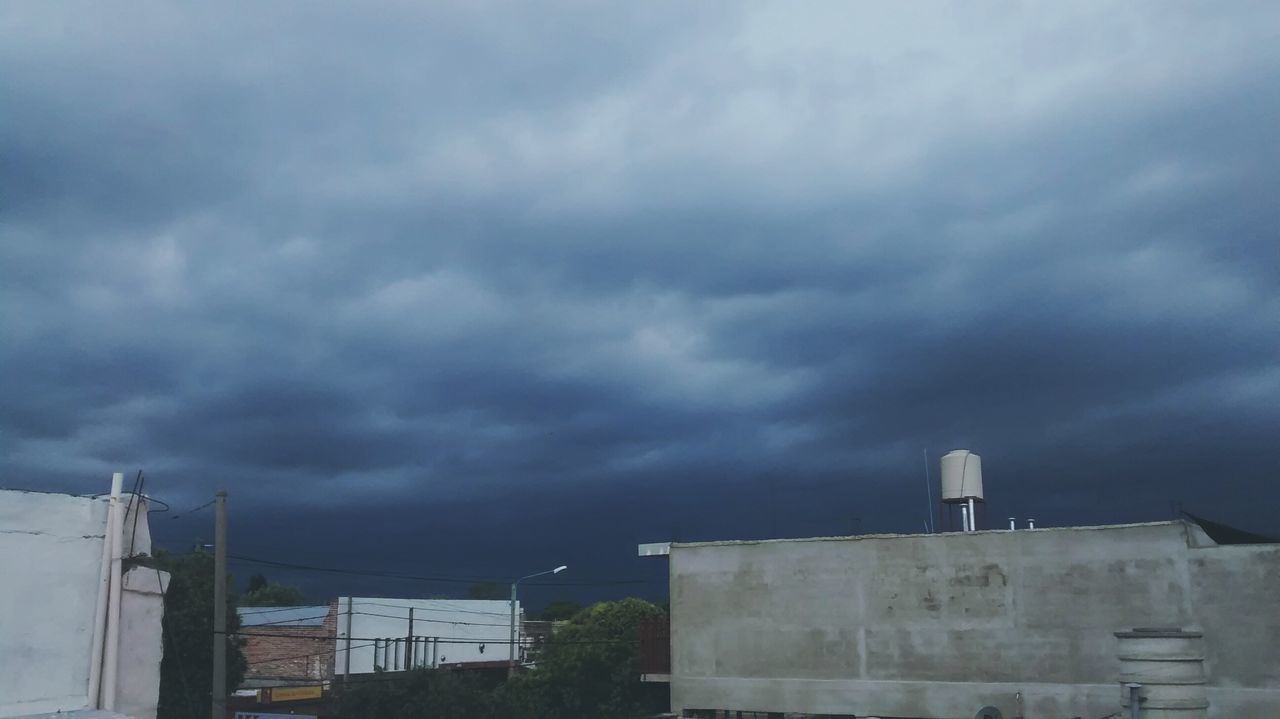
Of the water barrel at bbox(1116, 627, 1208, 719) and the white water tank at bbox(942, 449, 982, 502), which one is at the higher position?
the white water tank at bbox(942, 449, 982, 502)

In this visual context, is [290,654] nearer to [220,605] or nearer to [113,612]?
[220,605]

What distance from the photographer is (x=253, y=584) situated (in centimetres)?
13812

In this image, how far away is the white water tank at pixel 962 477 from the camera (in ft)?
123

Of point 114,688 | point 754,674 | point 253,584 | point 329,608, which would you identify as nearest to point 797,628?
point 754,674

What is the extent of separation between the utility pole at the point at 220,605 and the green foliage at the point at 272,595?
105 metres

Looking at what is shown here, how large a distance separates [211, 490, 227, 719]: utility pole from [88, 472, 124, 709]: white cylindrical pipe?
7.49 metres

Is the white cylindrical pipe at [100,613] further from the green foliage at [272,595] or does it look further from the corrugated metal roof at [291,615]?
the green foliage at [272,595]

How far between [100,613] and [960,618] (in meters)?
25.0

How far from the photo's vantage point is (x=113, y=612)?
20328 mm

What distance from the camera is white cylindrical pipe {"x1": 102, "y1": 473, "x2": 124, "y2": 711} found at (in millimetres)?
20172

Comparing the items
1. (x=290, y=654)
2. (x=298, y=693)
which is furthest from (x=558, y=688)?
(x=290, y=654)

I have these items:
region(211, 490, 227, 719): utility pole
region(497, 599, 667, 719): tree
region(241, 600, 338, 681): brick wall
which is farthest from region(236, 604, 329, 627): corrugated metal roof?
region(211, 490, 227, 719): utility pole

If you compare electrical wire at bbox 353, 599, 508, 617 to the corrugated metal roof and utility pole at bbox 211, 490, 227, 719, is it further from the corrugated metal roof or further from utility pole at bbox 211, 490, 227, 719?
utility pole at bbox 211, 490, 227, 719

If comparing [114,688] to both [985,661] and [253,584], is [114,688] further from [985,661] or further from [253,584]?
[253,584]
